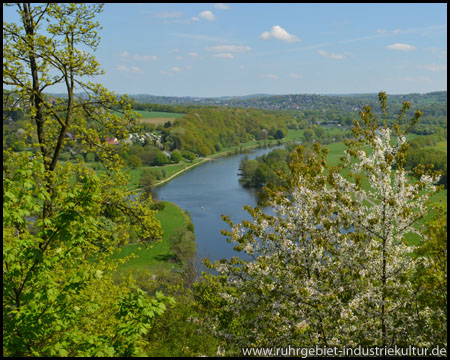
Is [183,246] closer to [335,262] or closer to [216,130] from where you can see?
[335,262]

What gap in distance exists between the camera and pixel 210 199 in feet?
195

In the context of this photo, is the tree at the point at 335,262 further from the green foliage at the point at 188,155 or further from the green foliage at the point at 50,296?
the green foliage at the point at 188,155

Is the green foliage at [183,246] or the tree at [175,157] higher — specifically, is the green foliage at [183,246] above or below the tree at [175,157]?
below

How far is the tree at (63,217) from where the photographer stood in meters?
5.15

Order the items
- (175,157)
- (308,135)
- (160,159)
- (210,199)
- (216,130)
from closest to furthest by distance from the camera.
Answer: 1. (210,199)
2. (160,159)
3. (175,157)
4. (308,135)
5. (216,130)

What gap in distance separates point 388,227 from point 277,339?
2.74 m

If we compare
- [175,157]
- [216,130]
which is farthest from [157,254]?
[216,130]

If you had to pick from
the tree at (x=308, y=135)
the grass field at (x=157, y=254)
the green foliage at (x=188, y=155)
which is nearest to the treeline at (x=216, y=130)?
the green foliage at (x=188, y=155)

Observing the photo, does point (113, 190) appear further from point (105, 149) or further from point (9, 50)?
point (9, 50)

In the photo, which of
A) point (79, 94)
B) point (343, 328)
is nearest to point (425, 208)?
point (343, 328)

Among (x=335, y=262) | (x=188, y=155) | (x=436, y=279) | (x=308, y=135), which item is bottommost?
(x=188, y=155)

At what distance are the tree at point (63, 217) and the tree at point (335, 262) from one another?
7.26ft

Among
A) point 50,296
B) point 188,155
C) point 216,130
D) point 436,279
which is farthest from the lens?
point 216,130

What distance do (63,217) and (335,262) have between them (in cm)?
460
